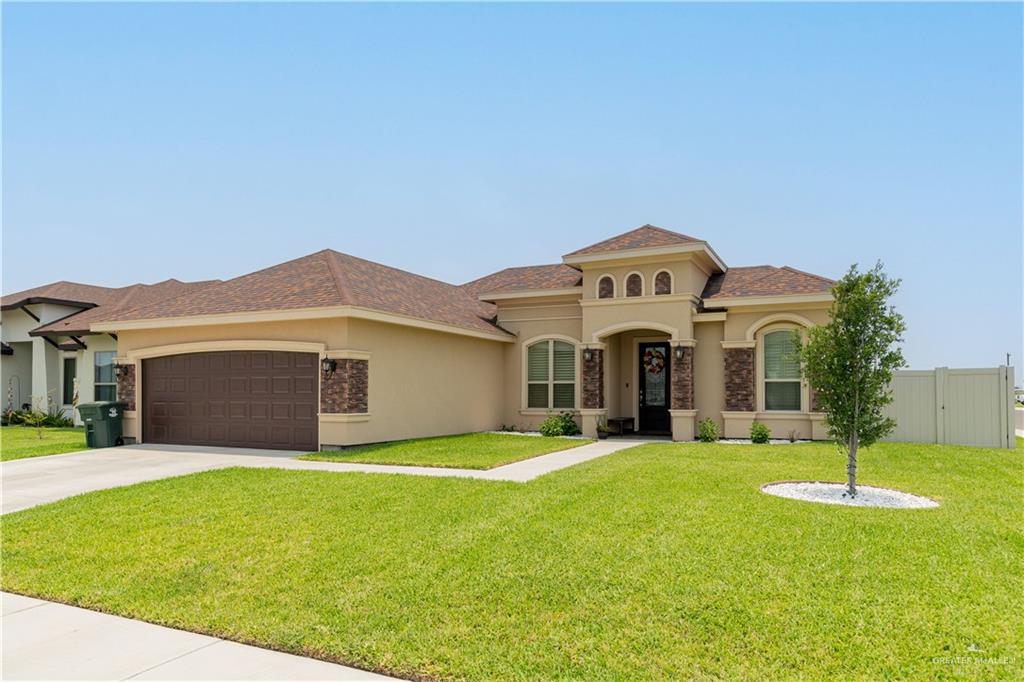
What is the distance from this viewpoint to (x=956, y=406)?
1535 cm

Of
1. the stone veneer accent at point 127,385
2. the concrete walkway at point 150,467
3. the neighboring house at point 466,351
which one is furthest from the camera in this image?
the stone veneer accent at point 127,385

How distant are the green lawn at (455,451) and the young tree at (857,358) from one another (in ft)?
18.1

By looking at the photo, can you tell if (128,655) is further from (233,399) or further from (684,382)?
(684,382)

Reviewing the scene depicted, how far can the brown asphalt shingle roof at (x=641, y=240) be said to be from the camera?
16688mm

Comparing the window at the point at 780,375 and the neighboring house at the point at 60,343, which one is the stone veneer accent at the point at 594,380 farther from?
the neighboring house at the point at 60,343

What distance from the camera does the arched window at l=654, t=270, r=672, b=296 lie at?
55.4 feet

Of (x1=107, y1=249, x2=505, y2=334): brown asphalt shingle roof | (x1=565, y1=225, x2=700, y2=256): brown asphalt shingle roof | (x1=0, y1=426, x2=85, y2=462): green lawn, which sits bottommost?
(x1=0, y1=426, x2=85, y2=462): green lawn

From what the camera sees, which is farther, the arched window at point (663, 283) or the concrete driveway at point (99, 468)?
the arched window at point (663, 283)

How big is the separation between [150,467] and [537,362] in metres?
10.9

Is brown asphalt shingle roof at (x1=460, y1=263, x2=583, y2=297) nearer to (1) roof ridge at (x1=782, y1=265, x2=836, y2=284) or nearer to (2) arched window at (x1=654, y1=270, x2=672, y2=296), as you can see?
(2) arched window at (x1=654, y1=270, x2=672, y2=296)

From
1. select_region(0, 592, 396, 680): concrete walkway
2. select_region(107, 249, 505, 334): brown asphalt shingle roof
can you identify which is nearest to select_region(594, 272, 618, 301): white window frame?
select_region(107, 249, 505, 334): brown asphalt shingle roof

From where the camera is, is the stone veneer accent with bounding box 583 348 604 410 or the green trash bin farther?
the stone veneer accent with bounding box 583 348 604 410

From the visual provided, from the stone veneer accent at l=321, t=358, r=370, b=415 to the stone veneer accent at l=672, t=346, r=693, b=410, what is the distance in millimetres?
8068

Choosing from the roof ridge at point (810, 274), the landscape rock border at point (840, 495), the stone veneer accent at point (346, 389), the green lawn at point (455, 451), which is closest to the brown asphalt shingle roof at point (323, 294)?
the stone veneer accent at point (346, 389)
